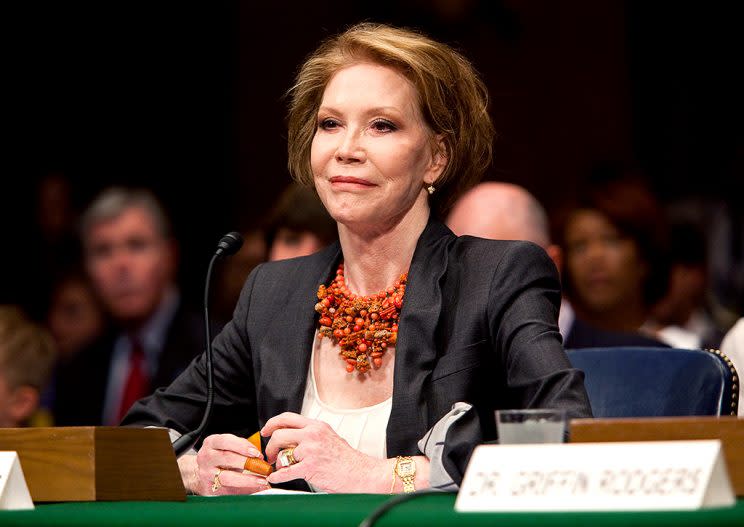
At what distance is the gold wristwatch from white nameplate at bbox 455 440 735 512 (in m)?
0.62

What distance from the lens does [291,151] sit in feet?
9.27

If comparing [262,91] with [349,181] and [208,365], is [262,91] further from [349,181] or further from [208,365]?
[208,365]

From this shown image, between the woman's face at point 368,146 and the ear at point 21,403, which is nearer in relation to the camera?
the woman's face at point 368,146

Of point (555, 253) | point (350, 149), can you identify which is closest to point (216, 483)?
point (350, 149)

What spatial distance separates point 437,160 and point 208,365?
684mm

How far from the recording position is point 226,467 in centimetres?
227

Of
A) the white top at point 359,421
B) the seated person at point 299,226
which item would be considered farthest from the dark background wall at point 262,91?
the white top at point 359,421

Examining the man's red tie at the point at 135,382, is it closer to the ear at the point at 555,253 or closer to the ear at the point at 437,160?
the ear at the point at 555,253

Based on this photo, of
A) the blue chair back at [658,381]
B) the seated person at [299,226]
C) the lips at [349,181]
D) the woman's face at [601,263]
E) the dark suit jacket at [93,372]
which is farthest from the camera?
the dark suit jacket at [93,372]

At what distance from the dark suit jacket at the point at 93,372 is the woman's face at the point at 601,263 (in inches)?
58.6

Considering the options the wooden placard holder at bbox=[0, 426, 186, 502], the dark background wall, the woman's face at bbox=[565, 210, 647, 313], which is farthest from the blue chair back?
the dark background wall

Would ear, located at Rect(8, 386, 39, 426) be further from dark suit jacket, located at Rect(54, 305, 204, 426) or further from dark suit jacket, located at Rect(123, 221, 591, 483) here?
dark suit jacket, located at Rect(123, 221, 591, 483)

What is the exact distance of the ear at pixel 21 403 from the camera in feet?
14.2

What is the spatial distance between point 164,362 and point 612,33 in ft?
11.8
